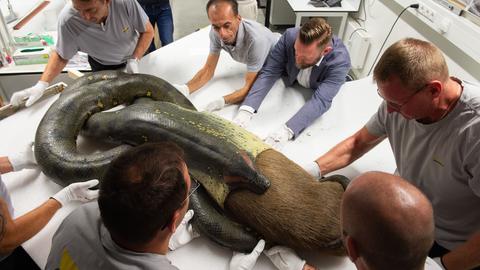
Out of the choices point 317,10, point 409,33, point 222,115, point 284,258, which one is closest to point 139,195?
point 284,258

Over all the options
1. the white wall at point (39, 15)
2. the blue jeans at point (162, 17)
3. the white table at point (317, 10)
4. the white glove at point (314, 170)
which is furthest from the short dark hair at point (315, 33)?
the white wall at point (39, 15)

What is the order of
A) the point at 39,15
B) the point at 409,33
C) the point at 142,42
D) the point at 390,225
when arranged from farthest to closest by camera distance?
the point at 39,15 → the point at 409,33 → the point at 142,42 → the point at 390,225

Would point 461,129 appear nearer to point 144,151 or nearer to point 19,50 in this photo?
point 144,151

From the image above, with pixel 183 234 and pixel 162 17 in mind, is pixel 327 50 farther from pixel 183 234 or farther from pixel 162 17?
pixel 162 17

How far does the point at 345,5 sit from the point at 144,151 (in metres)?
3.47

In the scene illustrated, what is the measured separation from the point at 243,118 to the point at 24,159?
1252 mm

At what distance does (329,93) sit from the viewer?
215 cm

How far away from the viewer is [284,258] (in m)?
1.37

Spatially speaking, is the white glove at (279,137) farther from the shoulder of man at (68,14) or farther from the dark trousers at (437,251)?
the shoulder of man at (68,14)

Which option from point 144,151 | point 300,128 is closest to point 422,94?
point 300,128

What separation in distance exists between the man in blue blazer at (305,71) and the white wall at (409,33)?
3.09 feet

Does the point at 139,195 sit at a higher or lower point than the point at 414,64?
lower

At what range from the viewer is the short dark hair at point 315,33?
1962 mm

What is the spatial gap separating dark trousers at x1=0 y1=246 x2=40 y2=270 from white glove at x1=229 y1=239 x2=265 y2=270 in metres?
1.03
